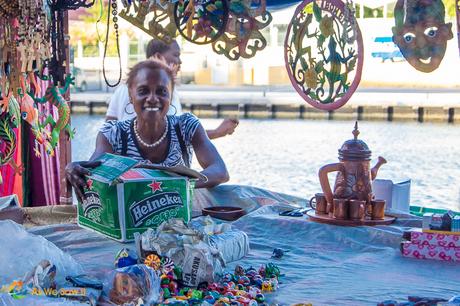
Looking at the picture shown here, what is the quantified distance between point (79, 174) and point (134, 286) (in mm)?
839

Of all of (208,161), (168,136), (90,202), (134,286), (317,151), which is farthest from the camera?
(317,151)

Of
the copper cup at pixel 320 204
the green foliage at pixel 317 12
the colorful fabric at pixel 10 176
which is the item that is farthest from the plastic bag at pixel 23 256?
the colorful fabric at pixel 10 176

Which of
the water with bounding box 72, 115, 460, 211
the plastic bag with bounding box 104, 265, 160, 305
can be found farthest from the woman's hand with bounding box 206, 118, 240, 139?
the water with bounding box 72, 115, 460, 211

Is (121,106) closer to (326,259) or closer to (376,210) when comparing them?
(376,210)

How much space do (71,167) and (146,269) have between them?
854 mm

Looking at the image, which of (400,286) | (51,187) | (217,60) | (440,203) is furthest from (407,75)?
(400,286)

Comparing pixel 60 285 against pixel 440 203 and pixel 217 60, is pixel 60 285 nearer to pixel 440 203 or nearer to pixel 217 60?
pixel 440 203

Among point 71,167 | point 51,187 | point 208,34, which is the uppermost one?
point 208,34

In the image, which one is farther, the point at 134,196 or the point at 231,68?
the point at 231,68

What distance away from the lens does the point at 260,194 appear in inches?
131

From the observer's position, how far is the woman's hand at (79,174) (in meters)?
2.61

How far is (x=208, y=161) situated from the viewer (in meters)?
3.38

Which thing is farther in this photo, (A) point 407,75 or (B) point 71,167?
(A) point 407,75

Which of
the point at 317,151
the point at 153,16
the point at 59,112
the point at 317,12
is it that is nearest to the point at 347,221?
the point at 317,12
